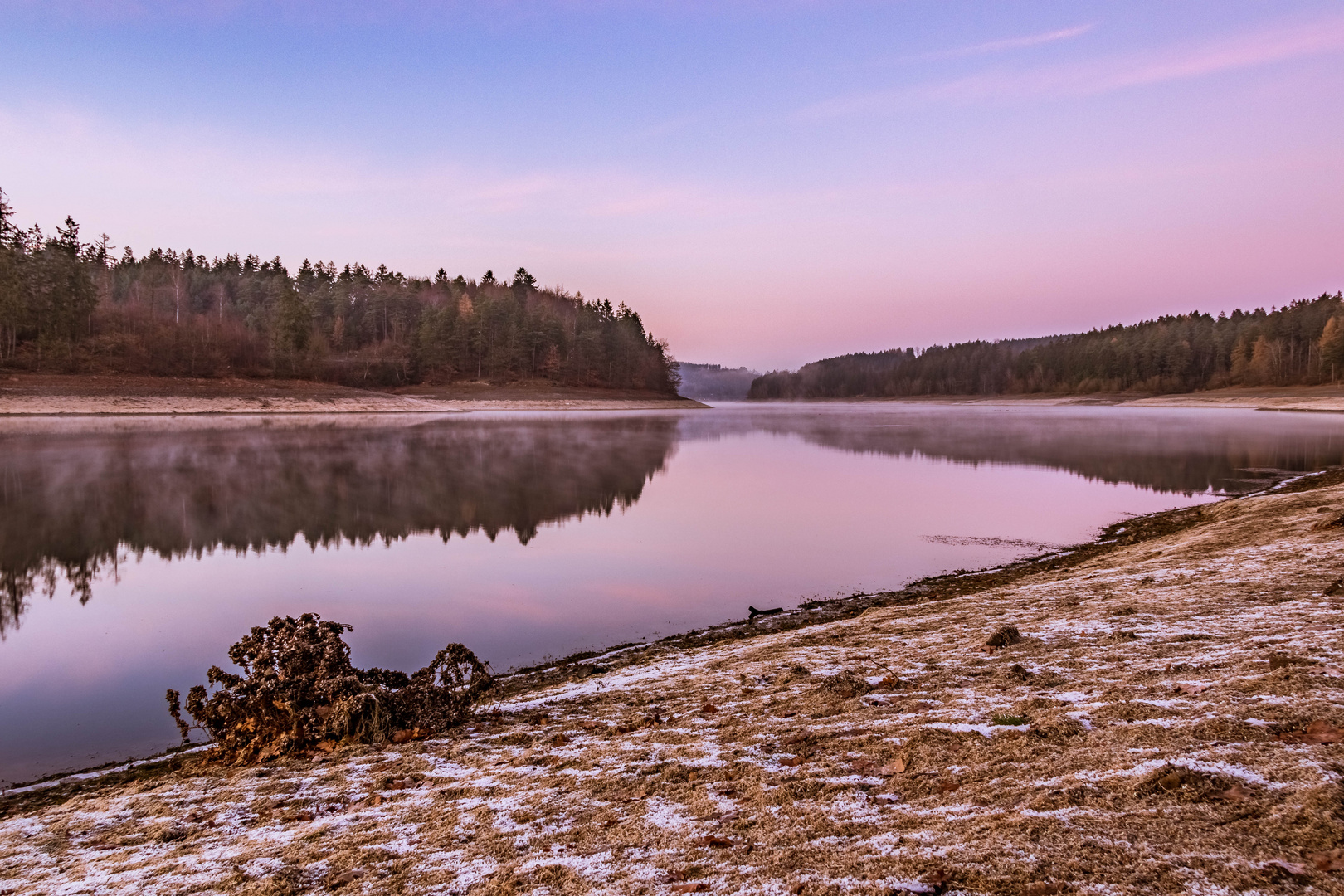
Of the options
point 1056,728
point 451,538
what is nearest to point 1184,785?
point 1056,728

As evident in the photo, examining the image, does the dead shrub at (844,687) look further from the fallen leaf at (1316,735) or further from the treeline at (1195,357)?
the treeline at (1195,357)

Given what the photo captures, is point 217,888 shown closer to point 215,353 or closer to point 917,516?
point 917,516

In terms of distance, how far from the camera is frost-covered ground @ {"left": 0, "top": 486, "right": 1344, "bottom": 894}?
3.19m

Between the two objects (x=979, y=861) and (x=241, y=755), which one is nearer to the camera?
(x=979, y=861)

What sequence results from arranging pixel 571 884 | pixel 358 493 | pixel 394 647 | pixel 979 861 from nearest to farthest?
1. pixel 979 861
2. pixel 571 884
3. pixel 394 647
4. pixel 358 493

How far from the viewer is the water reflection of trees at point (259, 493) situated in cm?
1544

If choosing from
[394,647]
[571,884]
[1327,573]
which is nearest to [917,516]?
[1327,573]

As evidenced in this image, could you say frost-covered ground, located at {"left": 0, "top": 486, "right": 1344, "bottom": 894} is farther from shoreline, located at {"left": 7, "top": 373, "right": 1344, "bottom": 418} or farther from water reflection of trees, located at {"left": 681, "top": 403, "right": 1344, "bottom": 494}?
A: shoreline, located at {"left": 7, "top": 373, "right": 1344, "bottom": 418}

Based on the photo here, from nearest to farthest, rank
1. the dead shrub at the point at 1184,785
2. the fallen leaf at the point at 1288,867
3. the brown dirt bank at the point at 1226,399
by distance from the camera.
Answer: the fallen leaf at the point at 1288,867, the dead shrub at the point at 1184,785, the brown dirt bank at the point at 1226,399

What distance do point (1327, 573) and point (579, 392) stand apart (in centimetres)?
9549

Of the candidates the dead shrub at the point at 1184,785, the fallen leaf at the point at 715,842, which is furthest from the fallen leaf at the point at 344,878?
the dead shrub at the point at 1184,785

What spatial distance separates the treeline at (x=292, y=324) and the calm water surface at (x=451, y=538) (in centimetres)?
4545

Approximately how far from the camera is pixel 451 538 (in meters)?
16.6

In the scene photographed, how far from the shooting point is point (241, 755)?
5.80 m
